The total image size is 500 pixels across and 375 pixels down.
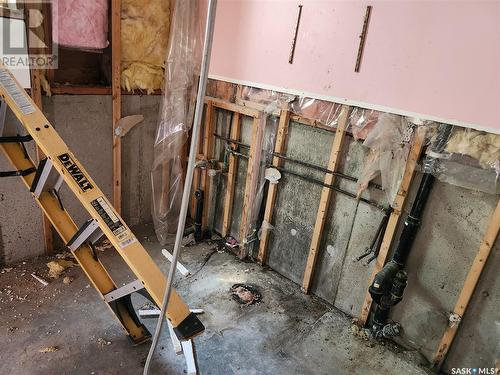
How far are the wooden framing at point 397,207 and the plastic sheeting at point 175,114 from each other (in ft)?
6.11

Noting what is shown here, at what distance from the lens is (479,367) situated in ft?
6.45

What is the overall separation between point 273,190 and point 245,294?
2.82 feet

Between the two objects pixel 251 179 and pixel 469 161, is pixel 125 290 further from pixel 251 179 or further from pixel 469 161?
pixel 469 161

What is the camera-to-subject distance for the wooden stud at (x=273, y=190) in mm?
2547

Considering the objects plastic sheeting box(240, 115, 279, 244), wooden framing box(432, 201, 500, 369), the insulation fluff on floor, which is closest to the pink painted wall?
plastic sheeting box(240, 115, 279, 244)

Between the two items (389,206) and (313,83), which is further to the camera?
(313,83)

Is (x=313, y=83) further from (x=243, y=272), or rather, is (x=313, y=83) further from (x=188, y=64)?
(x=243, y=272)

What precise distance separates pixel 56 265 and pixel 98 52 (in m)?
1.76

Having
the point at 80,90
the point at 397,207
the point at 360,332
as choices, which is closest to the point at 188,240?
the point at 80,90

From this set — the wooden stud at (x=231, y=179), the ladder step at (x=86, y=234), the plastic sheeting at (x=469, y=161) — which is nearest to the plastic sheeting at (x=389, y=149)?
the plastic sheeting at (x=469, y=161)

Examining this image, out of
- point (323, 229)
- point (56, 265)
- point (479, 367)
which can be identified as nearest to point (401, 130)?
point (323, 229)

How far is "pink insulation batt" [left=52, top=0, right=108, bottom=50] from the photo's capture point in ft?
7.83

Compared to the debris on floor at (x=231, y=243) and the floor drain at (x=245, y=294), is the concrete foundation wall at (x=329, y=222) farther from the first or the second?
the floor drain at (x=245, y=294)

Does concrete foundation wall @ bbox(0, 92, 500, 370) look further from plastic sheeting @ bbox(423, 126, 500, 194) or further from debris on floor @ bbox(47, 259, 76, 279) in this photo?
debris on floor @ bbox(47, 259, 76, 279)
